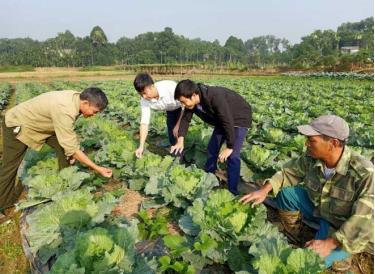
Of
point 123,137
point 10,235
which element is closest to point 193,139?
point 123,137

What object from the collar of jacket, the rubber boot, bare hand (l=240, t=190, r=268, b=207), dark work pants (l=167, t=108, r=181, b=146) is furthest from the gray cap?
dark work pants (l=167, t=108, r=181, b=146)

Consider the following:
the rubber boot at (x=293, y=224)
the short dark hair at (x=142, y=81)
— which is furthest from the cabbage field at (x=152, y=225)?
the short dark hair at (x=142, y=81)

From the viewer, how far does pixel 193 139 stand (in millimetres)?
5863

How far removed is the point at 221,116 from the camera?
12.8 ft

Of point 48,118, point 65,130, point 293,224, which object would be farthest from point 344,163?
point 48,118

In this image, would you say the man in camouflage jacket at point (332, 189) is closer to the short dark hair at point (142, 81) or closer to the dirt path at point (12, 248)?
the short dark hair at point (142, 81)

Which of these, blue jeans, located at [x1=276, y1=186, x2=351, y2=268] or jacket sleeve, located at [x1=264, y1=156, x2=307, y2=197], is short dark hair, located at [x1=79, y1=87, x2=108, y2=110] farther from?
blue jeans, located at [x1=276, y1=186, x2=351, y2=268]

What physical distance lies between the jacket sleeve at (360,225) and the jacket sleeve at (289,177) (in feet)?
2.40

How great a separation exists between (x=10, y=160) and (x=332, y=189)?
3.53m

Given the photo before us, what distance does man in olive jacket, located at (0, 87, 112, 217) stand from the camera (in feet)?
12.2

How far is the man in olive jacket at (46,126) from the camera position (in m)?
3.72

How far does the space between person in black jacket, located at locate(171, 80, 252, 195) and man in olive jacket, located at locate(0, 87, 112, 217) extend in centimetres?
92

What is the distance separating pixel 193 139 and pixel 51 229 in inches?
119

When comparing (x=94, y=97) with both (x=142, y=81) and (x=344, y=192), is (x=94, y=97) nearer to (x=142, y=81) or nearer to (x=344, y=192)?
(x=142, y=81)
